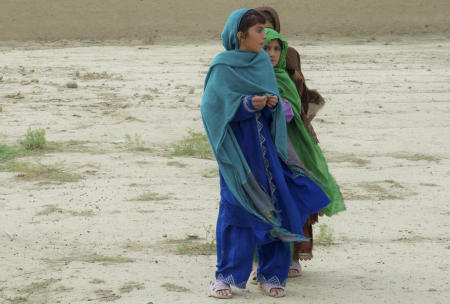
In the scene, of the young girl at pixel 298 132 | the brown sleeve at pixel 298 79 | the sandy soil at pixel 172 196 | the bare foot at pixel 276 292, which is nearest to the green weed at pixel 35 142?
the sandy soil at pixel 172 196

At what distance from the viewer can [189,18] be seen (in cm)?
2186

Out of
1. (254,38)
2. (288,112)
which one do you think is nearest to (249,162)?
(288,112)

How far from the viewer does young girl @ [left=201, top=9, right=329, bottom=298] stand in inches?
137

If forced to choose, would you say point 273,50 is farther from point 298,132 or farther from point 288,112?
point 298,132

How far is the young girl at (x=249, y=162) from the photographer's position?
349cm

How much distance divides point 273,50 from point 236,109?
470 millimetres

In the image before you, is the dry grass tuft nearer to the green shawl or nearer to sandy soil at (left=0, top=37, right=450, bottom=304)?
sandy soil at (left=0, top=37, right=450, bottom=304)

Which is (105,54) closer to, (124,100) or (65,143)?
(124,100)

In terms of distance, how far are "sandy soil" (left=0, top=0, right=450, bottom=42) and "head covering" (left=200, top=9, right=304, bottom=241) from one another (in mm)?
17378

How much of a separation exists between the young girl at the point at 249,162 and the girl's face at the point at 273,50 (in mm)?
203

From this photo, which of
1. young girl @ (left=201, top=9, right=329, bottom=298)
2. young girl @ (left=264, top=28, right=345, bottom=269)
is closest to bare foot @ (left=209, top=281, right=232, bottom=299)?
young girl @ (left=201, top=9, right=329, bottom=298)

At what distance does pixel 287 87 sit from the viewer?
3.83 meters

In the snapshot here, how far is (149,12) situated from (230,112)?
19128 millimetres

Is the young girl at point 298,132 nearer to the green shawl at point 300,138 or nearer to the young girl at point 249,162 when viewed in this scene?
the green shawl at point 300,138
